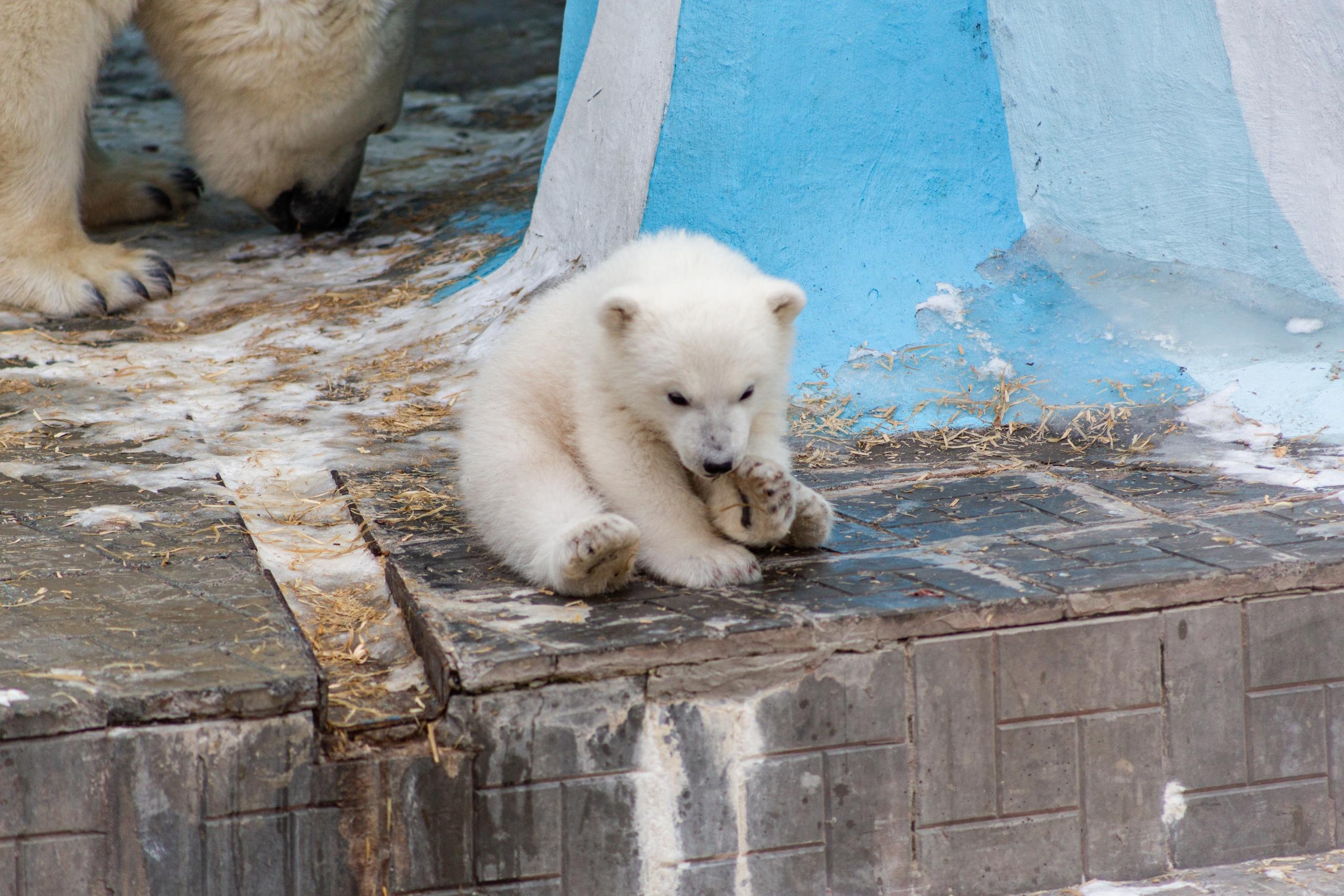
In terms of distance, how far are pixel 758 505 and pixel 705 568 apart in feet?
0.51

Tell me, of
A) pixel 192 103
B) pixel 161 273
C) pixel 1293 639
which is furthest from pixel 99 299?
pixel 1293 639

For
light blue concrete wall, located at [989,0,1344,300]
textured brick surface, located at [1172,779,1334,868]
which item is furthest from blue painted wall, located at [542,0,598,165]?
textured brick surface, located at [1172,779,1334,868]

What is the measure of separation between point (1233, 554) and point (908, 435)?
1.16 metres

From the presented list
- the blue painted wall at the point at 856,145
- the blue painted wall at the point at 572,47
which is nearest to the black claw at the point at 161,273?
the blue painted wall at the point at 572,47

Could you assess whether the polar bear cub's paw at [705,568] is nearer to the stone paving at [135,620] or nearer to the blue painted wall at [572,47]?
the stone paving at [135,620]

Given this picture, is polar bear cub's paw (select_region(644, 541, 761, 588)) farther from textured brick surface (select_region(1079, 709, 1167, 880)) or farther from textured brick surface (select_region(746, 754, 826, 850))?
textured brick surface (select_region(1079, 709, 1167, 880))

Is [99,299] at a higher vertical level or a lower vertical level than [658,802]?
higher

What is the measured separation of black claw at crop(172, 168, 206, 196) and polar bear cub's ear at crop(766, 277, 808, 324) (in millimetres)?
4357

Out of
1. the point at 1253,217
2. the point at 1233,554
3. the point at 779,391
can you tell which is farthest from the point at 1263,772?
the point at 1253,217

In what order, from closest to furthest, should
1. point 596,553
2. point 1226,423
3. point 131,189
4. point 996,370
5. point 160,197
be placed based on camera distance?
point 596,553 < point 1226,423 < point 996,370 < point 131,189 < point 160,197

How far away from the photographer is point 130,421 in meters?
3.92

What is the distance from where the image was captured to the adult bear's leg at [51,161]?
4473 mm

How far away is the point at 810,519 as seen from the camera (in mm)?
2564

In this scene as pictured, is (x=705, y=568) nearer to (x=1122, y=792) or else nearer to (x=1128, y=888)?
(x=1122, y=792)
